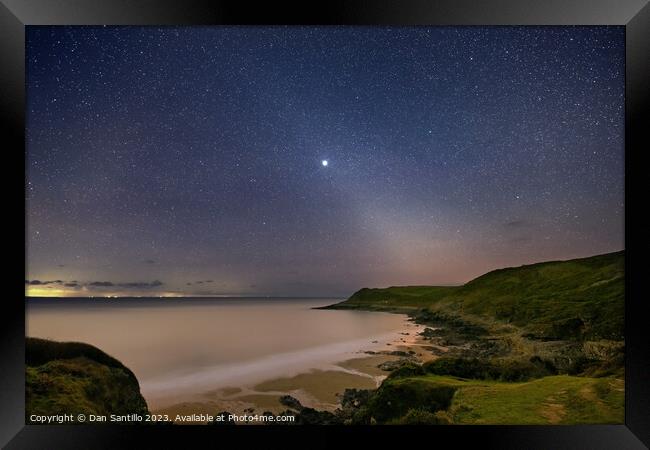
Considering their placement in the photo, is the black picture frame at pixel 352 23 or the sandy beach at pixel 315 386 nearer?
the black picture frame at pixel 352 23

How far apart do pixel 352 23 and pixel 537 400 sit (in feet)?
8.79

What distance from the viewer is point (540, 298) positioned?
8.40 ft

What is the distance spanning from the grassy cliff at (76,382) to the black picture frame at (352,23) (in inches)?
5.8

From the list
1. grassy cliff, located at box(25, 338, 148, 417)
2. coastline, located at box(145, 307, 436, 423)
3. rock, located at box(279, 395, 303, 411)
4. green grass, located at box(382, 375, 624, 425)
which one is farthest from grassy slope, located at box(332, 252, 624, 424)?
grassy cliff, located at box(25, 338, 148, 417)

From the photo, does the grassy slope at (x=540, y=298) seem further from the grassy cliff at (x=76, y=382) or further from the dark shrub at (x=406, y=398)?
the grassy cliff at (x=76, y=382)

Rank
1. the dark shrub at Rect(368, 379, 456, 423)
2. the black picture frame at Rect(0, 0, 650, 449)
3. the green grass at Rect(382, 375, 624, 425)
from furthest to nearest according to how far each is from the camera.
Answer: the dark shrub at Rect(368, 379, 456, 423) → the green grass at Rect(382, 375, 624, 425) → the black picture frame at Rect(0, 0, 650, 449)

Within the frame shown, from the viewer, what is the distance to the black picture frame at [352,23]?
205 cm

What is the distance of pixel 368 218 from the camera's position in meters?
2.76

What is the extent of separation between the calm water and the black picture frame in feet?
1.14

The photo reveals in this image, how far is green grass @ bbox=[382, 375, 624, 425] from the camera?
7.68 feet

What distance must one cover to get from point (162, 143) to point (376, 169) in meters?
1.61

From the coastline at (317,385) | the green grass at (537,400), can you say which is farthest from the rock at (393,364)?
the green grass at (537,400)

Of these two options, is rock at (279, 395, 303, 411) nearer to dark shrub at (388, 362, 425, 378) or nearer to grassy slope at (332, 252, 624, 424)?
grassy slope at (332, 252, 624, 424)

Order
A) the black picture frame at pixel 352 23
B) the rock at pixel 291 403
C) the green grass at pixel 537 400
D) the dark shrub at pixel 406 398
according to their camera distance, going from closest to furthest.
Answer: the black picture frame at pixel 352 23, the green grass at pixel 537 400, the dark shrub at pixel 406 398, the rock at pixel 291 403
